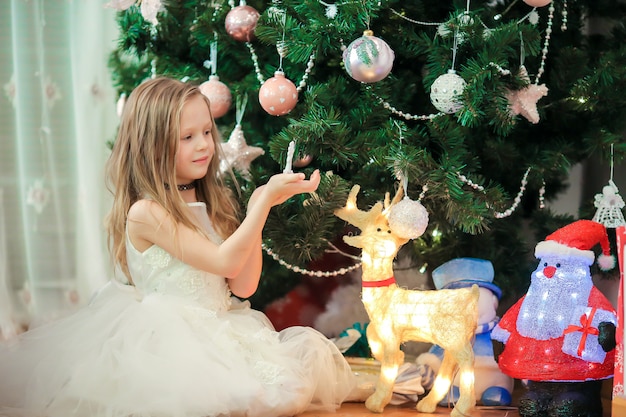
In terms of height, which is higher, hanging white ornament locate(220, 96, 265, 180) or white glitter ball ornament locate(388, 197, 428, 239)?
hanging white ornament locate(220, 96, 265, 180)

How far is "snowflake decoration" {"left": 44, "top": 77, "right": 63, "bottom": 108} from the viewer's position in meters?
2.43

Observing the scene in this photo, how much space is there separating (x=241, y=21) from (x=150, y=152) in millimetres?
383

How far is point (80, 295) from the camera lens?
250 centimetres

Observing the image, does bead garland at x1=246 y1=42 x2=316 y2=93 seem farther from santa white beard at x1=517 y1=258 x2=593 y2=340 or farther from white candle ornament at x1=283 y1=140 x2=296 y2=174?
santa white beard at x1=517 y1=258 x2=593 y2=340

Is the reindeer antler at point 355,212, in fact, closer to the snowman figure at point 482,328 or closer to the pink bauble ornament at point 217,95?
the snowman figure at point 482,328

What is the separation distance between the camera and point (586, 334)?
1544 mm

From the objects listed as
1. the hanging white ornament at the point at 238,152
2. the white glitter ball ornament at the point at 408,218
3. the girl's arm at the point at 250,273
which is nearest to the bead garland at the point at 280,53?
the hanging white ornament at the point at 238,152

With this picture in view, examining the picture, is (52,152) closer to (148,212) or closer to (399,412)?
(148,212)

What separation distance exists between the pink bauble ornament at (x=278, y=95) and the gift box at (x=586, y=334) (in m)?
0.74

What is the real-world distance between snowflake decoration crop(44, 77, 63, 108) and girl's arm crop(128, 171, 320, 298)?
0.96 metres

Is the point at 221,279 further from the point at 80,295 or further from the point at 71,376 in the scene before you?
the point at 80,295

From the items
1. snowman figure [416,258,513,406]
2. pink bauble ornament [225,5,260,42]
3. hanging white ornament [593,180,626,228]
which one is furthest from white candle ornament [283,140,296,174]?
hanging white ornament [593,180,626,228]

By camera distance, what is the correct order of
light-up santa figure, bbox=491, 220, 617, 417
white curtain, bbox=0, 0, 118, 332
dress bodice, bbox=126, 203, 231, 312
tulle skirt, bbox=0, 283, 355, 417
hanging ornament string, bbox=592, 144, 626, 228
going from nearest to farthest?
1. tulle skirt, bbox=0, 283, 355, 417
2. light-up santa figure, bbox=491, 220, 617, 417
3. dress bodice, bbox=126, 203, 231, 312
4. hanging ornament string, bbox=592, 144, 626, 228
5. white curtain, bbox=0, 0, 118, 332

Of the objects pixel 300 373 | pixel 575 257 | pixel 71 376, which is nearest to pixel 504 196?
pixel 575 257
